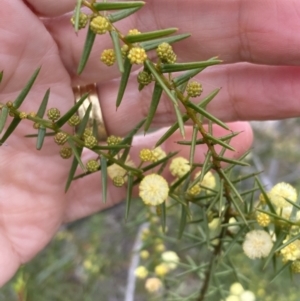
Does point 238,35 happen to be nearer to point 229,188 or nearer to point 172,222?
point 229,188

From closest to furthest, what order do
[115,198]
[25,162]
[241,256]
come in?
1. [25,162]
2. [115,198]
3. [241,256]

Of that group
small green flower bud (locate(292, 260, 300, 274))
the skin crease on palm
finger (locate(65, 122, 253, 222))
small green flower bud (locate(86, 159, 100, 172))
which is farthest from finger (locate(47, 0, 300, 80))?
small green flower bud (locate(292, 260, 300, 274))

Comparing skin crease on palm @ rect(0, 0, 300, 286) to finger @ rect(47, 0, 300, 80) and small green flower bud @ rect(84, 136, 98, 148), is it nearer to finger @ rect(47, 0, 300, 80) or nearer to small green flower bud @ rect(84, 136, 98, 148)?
finger @ rect(47, 0, 300, 80)

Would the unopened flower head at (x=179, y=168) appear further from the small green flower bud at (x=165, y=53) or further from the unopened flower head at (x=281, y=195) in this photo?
the small green flower bud at (x=165, y=53)

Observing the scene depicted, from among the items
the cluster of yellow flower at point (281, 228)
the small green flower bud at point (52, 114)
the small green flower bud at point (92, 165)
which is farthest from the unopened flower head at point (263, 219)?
the small green flower bud at point (52, 114)

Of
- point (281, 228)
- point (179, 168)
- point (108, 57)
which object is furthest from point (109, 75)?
point (281, 228)

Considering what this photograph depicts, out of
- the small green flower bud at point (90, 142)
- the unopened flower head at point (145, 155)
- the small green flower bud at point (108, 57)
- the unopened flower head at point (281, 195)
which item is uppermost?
the small green flower bud at point (108, 57)

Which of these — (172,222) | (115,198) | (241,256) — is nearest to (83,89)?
(115,198)
